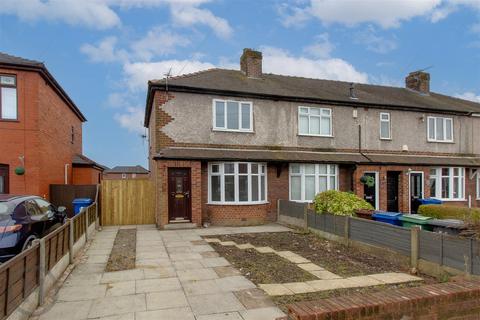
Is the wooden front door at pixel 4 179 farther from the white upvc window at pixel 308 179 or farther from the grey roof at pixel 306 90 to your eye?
the white upvc window at pixel 308 179

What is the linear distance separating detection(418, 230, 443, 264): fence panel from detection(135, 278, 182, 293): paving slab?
5014 mm

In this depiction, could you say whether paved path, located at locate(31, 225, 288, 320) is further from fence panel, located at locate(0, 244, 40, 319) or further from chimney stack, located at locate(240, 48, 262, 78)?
chimney stack, located at locate(240, 48, 262, 78)

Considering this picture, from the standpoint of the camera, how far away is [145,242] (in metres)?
10.3

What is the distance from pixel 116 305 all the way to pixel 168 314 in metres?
0.94

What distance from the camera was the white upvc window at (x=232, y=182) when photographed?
1403 centimetres

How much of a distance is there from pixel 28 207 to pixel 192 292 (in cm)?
439

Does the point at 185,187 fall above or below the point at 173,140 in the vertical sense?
below

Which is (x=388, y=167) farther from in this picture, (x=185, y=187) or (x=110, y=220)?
(x=110, y=220)

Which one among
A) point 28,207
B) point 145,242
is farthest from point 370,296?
point 145,242

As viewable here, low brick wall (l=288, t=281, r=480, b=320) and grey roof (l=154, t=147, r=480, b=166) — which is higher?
grey roof (l=154, t=147, r=480, b=166)

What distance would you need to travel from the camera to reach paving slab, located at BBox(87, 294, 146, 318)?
16.2ft

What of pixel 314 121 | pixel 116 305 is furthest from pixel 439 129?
pixel 116 305

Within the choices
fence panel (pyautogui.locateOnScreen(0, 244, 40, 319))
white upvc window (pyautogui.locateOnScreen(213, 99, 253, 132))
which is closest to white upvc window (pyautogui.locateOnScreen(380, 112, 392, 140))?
white upvc window (pyautogui.locateOnScreen(213, 99, 253, 132))

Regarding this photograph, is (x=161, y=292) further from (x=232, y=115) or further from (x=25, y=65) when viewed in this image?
(x=25, y=65)
